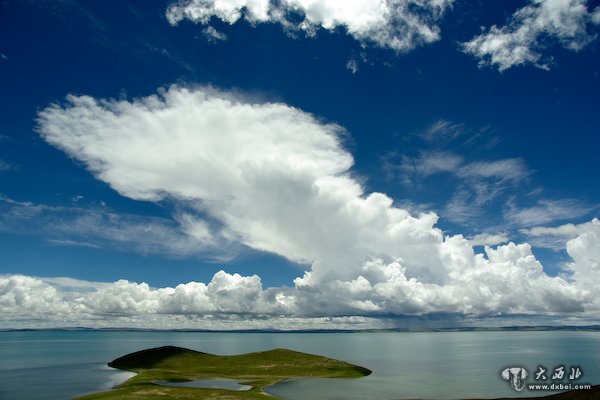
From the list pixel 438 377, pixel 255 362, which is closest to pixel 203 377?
pixel 255 362

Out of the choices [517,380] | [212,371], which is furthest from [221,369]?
[517,380]

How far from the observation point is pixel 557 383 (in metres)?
111

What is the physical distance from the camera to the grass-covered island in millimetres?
87438

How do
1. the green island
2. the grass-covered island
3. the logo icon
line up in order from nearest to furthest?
the green island, the grass-covered island, the logo icon

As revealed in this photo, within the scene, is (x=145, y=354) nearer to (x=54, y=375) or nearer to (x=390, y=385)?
(x=54, y=375)

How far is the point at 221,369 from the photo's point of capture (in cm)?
13175

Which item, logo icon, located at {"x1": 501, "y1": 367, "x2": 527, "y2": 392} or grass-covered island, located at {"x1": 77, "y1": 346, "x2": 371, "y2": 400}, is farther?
logo icon, located at {"x1": 501, "y1": 367, "x2": 527, "y2": 392}

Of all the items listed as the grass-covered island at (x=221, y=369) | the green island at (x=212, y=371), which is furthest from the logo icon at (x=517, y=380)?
the grass-covered island at (x=221, y=369)

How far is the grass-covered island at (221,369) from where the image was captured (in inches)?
3442

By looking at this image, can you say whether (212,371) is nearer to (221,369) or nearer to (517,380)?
(221,369)

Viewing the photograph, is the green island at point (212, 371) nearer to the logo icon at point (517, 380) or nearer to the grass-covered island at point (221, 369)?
the grass-covered island at point (221, 369)

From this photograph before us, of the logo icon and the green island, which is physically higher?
the green island

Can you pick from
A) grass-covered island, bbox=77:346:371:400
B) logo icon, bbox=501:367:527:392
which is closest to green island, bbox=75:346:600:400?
grass-covered island, bbox=77:346:371:400

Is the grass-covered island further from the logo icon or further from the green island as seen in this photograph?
the logo icon
